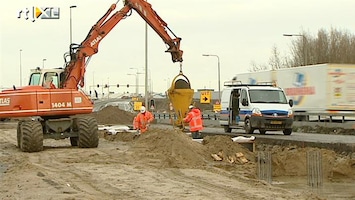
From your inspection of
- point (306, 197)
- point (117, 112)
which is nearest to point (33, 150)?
point (306, 197)

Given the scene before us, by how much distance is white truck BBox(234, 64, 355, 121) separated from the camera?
39875 mm

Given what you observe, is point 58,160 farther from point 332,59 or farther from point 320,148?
point 332,59

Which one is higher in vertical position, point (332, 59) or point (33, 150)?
point (332, 59)

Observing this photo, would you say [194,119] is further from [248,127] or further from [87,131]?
[248,127]

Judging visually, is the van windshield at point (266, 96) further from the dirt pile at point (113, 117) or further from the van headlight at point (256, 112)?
the dirt pile at point (113, 117)

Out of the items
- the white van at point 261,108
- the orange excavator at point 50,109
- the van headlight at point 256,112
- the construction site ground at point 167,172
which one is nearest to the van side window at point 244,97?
the white van at point 261,108

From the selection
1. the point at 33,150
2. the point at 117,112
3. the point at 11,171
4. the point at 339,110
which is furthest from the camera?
the point at 117,112

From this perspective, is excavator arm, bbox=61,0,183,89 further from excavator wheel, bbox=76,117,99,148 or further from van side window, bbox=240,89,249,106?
van side window, bbox=240,89,249,106

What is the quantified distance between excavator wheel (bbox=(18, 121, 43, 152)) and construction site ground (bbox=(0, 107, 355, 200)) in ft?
1.33

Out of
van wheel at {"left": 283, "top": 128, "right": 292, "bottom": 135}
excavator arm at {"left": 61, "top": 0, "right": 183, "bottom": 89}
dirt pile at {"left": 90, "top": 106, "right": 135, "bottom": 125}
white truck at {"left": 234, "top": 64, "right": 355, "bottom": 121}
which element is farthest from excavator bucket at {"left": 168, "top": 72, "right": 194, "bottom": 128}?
dirt pile at {"left": 90, "top": 106, "right": 135, "bottom": 125}

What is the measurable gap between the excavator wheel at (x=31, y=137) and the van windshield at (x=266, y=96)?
38.6 ft

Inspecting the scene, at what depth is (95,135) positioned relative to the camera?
78.9 ft

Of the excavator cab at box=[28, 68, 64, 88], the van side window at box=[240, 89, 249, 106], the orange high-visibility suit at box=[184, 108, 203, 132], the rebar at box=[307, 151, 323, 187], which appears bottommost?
the rebar at box=[307, 151, 323, 187]

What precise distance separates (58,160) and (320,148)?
9345 mm
